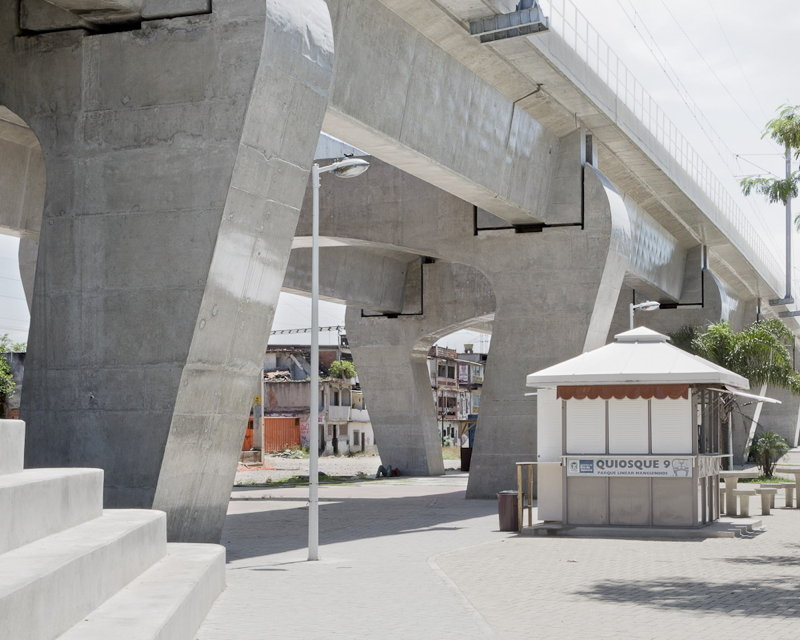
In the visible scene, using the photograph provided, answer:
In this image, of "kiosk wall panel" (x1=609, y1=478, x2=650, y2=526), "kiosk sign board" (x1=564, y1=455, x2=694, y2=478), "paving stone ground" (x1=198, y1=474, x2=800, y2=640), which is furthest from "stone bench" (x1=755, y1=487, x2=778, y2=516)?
"kiosk sign board" (x1=564, y1=455, x2=694, y2=478)

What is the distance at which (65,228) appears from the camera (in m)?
15.2

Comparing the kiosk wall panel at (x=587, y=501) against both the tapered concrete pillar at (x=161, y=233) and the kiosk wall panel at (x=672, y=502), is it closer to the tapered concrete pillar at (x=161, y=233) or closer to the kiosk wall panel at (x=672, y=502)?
→ the kiosk wall panel at (x=672, y=502)

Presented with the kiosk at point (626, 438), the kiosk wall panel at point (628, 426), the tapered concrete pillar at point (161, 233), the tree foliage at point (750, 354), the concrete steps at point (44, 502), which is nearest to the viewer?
the concrete steps at point (44, 502)

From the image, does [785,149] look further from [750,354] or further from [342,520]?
[750,354]

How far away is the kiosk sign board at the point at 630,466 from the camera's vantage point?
19547mm

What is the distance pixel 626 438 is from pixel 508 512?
102 inches

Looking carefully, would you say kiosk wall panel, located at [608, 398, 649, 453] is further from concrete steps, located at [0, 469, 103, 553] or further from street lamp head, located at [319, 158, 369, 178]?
concrete steps, located at [0, 469, 103, 553]

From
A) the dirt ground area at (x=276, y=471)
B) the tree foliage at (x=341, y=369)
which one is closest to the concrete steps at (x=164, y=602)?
the dirt ground area at (x=276, y=471)

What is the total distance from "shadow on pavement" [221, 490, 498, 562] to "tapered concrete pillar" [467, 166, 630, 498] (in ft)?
5.28

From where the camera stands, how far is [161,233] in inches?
580

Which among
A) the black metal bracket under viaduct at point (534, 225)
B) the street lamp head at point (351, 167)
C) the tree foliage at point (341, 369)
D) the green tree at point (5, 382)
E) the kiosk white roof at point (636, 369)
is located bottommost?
the kiosk white roof at point (636, 369)

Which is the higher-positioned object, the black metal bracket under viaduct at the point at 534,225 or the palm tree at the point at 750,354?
the black metal bracket under viaduct at the point at 534,225

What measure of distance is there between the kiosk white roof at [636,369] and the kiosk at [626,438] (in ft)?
0.05

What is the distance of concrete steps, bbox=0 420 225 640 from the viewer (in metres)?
6.25
